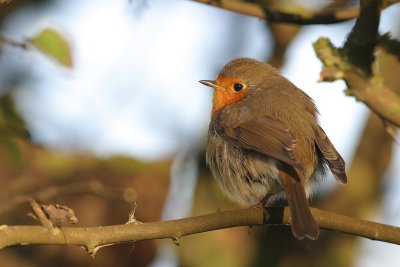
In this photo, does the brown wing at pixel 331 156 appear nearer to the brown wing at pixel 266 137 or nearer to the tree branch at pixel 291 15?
the brown wing at pixel 266 137

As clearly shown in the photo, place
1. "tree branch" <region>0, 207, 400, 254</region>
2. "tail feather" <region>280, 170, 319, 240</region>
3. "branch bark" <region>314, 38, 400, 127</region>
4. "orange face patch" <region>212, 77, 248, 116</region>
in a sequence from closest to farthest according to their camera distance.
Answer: "tree branch" <region>0, 207, 400, 254</region> < "tail feather" <region>280, 170, 319, 240</region> < "branch bark" <region>314, 38, 400, 127</region> < "orange face patch" <region>212, 77, 248, 116</region>

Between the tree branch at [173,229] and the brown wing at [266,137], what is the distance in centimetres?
34

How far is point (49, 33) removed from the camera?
3855 mm

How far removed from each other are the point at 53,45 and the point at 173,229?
115 centimetres

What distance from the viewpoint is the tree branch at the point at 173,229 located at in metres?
3.09

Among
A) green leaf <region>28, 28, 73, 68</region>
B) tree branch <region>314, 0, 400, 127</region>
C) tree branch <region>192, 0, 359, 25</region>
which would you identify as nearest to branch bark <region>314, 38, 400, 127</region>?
tree branch <region>314, 0, 400, 127</region>

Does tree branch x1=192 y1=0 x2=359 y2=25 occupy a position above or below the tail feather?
above

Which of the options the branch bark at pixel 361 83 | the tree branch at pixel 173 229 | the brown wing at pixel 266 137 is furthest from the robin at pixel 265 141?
the branch bark at pixel 361 83

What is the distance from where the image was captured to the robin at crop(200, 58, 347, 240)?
172 inches

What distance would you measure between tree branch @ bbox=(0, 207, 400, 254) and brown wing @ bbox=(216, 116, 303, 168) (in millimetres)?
341

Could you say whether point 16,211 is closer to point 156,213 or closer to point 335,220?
point 156,213

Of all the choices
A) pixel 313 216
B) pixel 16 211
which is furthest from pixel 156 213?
pixel 313 216

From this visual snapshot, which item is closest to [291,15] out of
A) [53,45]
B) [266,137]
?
[266,137]

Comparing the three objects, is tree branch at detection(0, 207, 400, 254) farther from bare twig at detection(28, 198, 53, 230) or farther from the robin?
the robin
